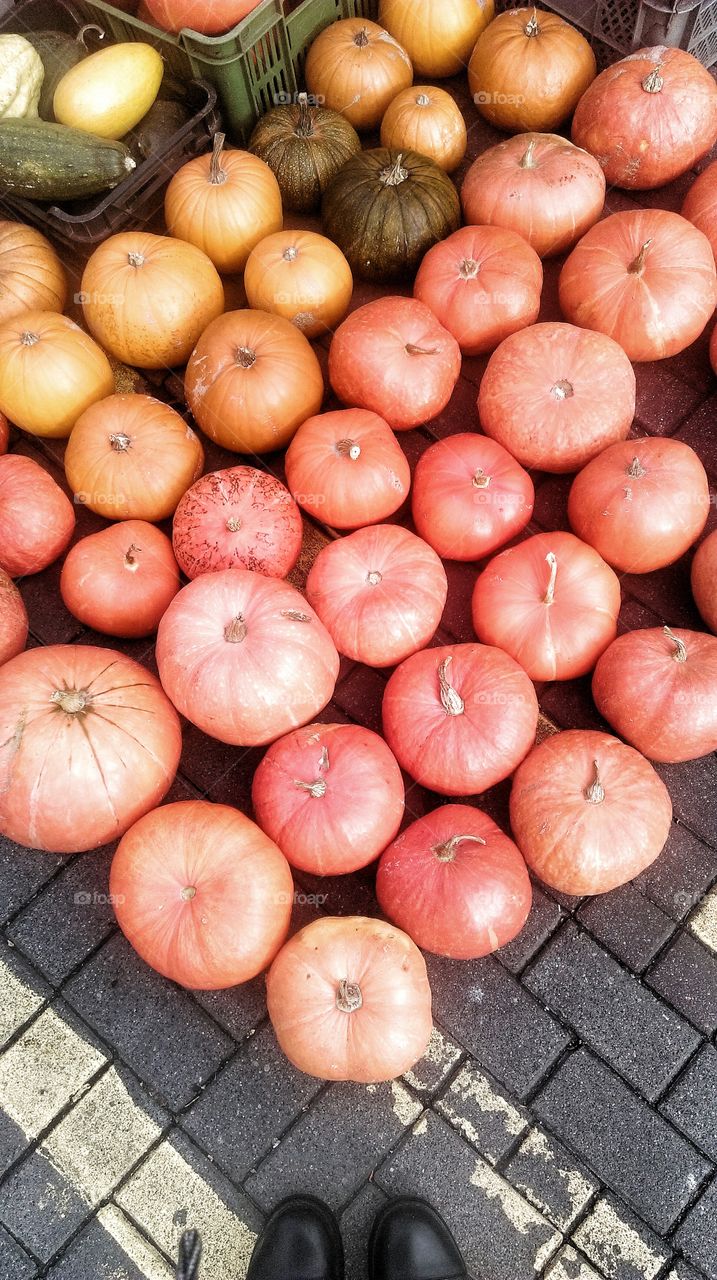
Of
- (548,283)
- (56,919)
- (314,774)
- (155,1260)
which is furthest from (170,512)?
(155,1260)

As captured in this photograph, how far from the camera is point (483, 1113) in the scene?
2.69m

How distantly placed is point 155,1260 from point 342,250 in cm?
372

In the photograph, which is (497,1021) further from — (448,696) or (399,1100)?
(448,696)

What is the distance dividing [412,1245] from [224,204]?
12.2 ft

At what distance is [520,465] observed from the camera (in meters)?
3.30

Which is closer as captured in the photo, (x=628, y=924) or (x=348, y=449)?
(x=628, y=924)

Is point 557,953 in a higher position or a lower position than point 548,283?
lower

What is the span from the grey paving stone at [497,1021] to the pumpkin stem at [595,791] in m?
0.67

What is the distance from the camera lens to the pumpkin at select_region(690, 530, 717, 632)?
305 centimetres

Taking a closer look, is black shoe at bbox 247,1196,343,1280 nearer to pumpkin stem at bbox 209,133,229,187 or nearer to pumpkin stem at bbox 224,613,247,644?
pumpkin stem at bbox 224,613,247,644

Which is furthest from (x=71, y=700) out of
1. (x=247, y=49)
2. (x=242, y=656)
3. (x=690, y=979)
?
(x=247, y=49)

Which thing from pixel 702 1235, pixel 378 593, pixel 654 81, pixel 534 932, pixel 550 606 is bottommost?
pixel 702 1235

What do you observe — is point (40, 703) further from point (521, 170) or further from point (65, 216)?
point (521, 170)

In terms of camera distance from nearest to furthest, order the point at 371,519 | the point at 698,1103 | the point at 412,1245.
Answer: the point at 412,1245, the point at 698,1103, the point at 371,519
